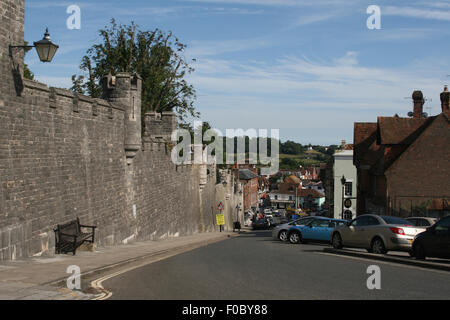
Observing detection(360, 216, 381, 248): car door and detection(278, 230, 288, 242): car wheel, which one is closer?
detection(360, 216, 381, 248): car door

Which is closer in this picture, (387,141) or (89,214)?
(89,214)

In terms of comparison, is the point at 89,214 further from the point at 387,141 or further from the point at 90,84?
the point at 90,84

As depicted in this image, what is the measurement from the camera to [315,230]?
81.0 feet

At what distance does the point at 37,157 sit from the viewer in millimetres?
15594

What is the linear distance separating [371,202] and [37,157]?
29.3m

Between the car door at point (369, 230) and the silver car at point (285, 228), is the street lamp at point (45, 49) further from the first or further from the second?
the silver car at point (285, 228)

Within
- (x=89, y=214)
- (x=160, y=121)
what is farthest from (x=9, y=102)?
A: (x=160, y=121)

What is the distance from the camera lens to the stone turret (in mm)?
23672

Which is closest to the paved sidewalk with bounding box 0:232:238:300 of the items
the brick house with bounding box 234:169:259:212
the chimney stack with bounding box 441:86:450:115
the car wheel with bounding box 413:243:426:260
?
the car wheel with bounding box 413:243:426:260

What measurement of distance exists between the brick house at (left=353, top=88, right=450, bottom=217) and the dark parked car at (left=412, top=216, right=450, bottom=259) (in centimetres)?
1866

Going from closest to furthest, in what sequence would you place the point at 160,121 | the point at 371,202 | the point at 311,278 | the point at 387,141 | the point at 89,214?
1. the point at 311,278
2. the point at 89,214
3. the point at 160,121
4. the point at 387,141
5. the point at 371,202

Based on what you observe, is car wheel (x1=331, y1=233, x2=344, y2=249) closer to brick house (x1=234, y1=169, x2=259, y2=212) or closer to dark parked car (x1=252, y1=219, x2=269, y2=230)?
dark parked car (x1=252, y1=219, x2=269, y2=230)

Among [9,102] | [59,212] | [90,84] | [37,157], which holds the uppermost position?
[90,84]

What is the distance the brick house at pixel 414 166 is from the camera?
34094mm
